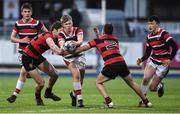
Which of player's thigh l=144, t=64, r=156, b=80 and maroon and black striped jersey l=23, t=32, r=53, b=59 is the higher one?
maroon and black striped jersey l=23, t=32, r=53, b=59

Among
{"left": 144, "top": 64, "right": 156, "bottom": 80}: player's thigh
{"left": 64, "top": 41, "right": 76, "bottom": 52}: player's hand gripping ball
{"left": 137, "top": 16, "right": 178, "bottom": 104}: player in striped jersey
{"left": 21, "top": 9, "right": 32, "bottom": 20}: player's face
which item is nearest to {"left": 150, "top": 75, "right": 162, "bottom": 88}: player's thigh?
{"left": 137, "top": 16, "right": 178, "bottom": 104}: player in striped jersey

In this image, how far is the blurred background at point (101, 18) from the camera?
124 ft

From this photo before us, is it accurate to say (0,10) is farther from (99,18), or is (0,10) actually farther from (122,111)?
(122,111)

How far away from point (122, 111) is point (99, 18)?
21669mm

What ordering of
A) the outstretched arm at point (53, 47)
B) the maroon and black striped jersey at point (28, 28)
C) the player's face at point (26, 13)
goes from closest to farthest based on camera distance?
the outstretched arm at point (53, 47) → the player's face at point (26, 13) → the maroon and black striped jersey at point (28, 28)

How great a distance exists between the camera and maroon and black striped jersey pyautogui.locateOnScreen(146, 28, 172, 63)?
68.6ft

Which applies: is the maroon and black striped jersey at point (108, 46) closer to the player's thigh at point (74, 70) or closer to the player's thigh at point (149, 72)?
the player's thigh at point (74, 70)

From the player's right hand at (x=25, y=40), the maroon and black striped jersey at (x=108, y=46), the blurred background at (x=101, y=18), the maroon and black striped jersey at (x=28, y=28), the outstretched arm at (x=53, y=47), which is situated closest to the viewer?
the outstretched arm at (x=53, y=47)

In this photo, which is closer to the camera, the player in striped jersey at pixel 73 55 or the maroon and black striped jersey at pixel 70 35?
the player in striped jersey at pixel 73 55

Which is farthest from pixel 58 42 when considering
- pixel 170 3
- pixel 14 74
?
pixel 170 3

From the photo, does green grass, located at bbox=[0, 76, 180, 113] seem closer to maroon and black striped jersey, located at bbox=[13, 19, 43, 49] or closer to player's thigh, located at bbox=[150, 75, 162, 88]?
player's thigh, located at bbox=[150, 75, 162, 88]

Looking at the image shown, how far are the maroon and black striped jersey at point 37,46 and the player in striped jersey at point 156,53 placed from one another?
2393 millimetres

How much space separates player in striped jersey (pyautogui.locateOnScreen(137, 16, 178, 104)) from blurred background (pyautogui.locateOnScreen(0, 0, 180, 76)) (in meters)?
14.2

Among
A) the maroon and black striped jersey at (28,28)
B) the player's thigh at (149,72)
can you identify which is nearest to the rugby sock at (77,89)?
the player's thigh at (149,72)
